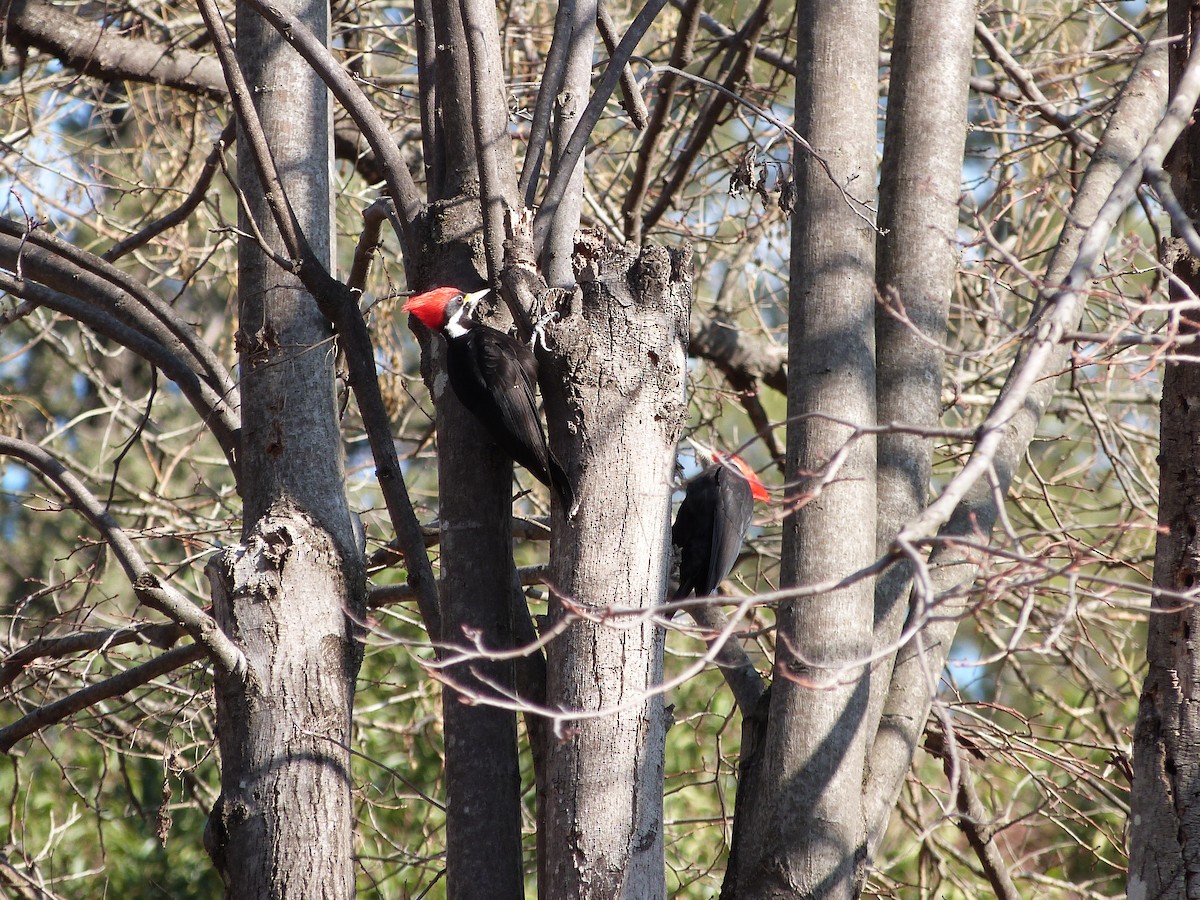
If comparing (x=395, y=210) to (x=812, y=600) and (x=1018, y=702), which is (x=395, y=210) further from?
(x=1018, y=702)

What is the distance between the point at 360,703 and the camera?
5.84 metres

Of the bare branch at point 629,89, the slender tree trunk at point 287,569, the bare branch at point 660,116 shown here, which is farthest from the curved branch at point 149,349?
the bare branch at point 660,116

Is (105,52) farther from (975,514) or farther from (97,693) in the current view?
(975,514)

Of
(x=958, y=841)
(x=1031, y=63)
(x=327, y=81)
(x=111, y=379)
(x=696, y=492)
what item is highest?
(x=1031, y=63)

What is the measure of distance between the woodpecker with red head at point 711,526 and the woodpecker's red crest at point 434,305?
153 centimetres

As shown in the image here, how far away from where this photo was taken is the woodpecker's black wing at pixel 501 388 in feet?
8.99

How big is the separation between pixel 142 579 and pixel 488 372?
3.56ft

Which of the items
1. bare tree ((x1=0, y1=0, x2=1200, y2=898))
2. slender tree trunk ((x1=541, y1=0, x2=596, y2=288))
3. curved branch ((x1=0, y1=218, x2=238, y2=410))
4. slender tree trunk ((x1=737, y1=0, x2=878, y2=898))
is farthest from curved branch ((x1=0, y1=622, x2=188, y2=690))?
slender tree trunk ((x1=737, y1=0, x2=878, y2=898))

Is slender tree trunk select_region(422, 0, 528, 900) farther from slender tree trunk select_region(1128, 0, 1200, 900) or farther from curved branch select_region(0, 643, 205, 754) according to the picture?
slender tree trunk select_region(1128, 0, 1200, 900)

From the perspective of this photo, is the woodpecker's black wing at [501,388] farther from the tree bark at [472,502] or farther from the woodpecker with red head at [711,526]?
the woodpecker with red head at [711,526]

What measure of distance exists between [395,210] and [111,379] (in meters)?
5.91

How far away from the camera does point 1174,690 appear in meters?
2.27

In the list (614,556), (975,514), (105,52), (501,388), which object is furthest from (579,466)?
(105,52)

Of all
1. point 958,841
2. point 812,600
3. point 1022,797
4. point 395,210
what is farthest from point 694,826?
point 395,210
